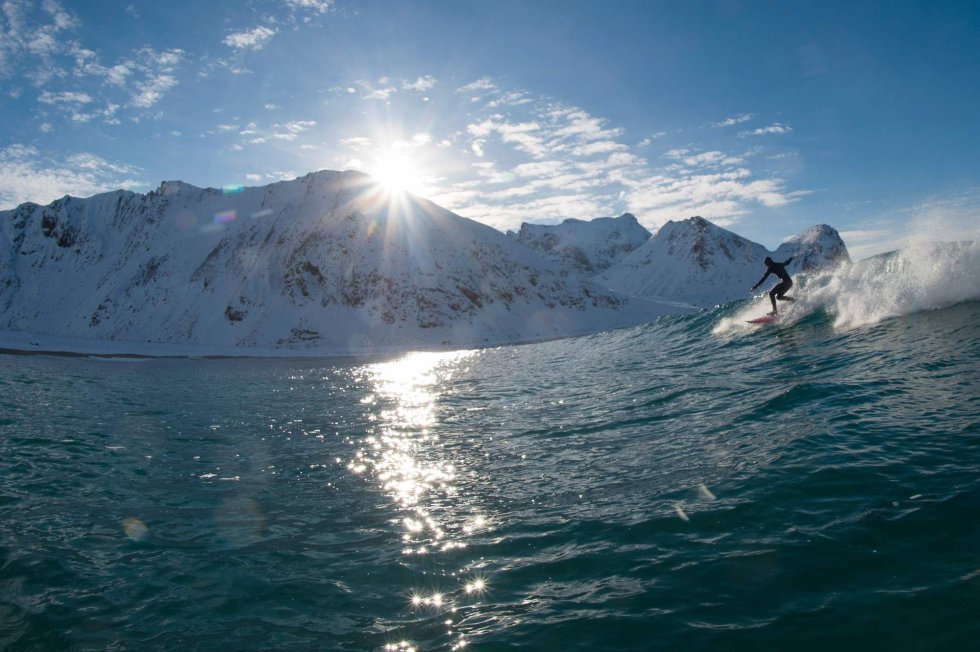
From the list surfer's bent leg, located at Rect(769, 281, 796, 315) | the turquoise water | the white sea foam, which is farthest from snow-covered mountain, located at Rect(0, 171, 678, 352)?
the turquoise water

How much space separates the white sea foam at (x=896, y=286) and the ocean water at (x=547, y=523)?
7.29 ft

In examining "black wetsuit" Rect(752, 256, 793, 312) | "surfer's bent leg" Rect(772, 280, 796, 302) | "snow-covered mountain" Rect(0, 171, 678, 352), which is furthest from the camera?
"snow-covered mountain" Rect(0, 171, 678, 352)

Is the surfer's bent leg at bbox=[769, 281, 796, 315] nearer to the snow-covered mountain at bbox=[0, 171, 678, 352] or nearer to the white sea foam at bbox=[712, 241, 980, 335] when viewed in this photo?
the white sea foam at bbox=[712, 241, 980, 335]

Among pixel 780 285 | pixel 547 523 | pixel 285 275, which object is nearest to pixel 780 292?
pixel 780 285

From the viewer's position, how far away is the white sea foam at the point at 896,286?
17219mm

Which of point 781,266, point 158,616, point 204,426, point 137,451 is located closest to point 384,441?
point 137,451

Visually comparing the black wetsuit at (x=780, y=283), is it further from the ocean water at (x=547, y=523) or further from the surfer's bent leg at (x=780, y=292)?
the ocean water at (x=547, y=523)

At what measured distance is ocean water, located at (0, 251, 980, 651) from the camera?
5012mm

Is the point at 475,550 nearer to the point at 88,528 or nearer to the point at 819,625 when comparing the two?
the point at 819,625

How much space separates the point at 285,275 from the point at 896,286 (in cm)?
8266

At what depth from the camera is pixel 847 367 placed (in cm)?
1353

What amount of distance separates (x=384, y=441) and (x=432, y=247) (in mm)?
86201

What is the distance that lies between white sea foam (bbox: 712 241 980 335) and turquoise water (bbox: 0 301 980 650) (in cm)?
255

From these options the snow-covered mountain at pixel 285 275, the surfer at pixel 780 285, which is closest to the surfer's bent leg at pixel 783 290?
the surfer at pixel 780 285
